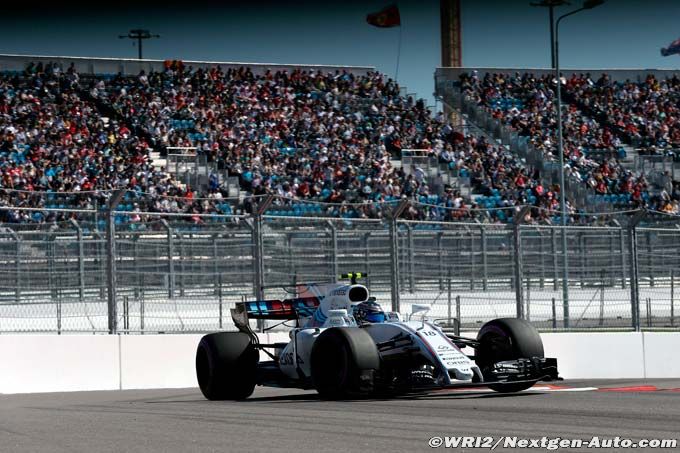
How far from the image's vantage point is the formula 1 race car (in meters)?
11.2

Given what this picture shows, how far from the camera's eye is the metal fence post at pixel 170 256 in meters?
15.8

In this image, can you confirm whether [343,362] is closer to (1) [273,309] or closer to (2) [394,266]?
(1) [273,309]

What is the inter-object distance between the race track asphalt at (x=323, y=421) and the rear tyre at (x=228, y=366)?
22 cm

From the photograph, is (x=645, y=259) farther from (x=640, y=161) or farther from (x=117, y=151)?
(x=640, y=161)

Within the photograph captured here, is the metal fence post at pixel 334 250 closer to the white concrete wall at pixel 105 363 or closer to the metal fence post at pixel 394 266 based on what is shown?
the metal fence post at pixel 394 266

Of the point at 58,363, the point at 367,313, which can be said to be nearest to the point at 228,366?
the point at 367,313

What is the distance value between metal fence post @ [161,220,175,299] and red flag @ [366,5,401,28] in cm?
3502

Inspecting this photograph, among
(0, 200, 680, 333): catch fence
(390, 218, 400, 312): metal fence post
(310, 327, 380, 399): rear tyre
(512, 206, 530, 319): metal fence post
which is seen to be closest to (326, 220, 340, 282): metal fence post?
(0, 200, 680, 333): catch fence

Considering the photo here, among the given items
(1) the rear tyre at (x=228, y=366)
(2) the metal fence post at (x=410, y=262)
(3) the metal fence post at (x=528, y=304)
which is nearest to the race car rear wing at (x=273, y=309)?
(1) the rear tyre at (x=228, y=366)

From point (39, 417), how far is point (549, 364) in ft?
15.0

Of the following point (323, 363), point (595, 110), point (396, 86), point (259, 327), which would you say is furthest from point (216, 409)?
point (595, 110)

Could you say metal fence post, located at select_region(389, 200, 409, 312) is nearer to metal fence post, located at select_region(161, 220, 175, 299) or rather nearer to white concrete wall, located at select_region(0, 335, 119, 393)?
metal fence post, located at select_region(161, 220, 175, 299)

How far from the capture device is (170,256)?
16.0 meters

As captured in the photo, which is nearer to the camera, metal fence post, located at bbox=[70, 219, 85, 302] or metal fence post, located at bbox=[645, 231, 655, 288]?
metal fence post, located at bbox=[70, 219, 85, 302]
